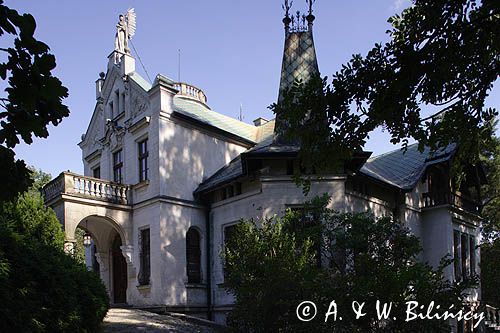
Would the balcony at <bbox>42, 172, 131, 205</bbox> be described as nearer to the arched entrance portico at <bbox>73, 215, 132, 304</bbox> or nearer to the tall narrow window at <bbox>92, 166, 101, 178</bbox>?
the arched entrance portico at <bbox>73, 215, 132, 304</bbox>

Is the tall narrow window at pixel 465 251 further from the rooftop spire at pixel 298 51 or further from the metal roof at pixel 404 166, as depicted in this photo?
the rooftop spire at pixel 298 51

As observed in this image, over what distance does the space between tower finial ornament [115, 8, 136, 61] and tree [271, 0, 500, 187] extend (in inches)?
632

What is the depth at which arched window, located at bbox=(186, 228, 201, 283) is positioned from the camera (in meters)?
18.7

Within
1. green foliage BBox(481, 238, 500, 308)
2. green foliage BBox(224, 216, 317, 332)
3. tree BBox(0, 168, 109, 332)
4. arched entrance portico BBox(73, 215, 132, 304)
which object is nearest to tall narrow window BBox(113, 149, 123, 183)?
arched entrance portico BBox(73, 215, 132, 304)

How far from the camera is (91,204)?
18172 millimetres

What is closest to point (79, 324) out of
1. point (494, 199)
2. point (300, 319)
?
point (300, 319)

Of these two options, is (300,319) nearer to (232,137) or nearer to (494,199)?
(232,137)

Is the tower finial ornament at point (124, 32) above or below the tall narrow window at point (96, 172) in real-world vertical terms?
above

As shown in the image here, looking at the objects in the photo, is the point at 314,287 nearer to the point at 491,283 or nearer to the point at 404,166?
the point at 404,166

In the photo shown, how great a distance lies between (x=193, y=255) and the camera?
62.2 feet

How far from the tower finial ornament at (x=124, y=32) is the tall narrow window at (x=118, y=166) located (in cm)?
420

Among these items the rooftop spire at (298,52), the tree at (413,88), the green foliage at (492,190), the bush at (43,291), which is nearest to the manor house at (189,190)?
the rooftop spire at (298,52)

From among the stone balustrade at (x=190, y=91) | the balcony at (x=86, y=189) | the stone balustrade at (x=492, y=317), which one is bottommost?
the stone balustrade at (x=492, y=317)

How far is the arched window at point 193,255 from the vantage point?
61.4 ft
